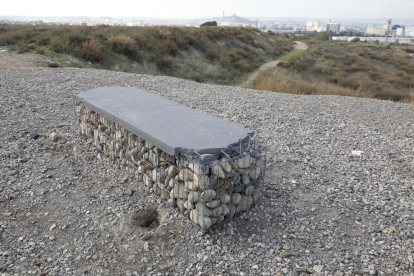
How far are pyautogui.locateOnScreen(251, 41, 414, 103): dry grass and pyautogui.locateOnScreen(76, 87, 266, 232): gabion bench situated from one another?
8009 millimetres

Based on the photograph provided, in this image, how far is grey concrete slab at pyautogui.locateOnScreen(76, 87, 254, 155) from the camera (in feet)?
10.6

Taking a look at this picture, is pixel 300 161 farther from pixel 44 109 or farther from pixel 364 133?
pixel 44 109

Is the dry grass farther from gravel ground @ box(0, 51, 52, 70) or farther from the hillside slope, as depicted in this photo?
gravel ground @ box(0, 51, 52, 70)

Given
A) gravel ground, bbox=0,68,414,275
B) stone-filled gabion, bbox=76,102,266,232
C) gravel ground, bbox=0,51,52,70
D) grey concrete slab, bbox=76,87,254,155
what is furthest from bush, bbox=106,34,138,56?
stone-filled gabion, bbox=76,102,266,232

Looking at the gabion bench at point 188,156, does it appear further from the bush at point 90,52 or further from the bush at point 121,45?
the bush at point 121,45

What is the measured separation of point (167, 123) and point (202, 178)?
42.5 inches

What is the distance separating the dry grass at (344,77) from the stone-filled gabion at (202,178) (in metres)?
8.20

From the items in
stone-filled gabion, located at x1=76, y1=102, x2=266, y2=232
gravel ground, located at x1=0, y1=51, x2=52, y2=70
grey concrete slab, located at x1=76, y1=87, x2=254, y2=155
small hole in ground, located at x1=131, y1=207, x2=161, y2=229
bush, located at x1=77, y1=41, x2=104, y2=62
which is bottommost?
A: small hole in ground, located at x1=131, y1=207, x2=161, y2=229

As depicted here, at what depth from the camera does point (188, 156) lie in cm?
312

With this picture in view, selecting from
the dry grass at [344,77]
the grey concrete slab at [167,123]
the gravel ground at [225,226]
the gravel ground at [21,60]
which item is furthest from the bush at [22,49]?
the grey concrete slab at [167,123]

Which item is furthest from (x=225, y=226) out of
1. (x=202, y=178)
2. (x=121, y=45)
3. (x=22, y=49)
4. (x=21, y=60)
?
(x=121, y=45)

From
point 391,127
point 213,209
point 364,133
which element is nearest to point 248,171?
point 213,209

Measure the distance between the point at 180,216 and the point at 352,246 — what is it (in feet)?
5.73

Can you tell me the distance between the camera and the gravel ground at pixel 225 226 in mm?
2885
